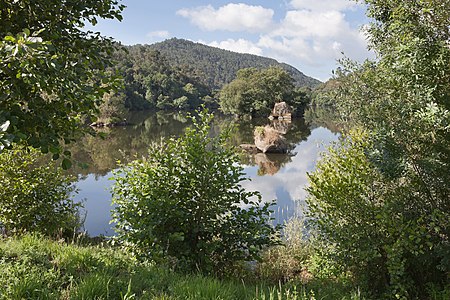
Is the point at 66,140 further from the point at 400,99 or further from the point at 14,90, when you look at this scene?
the point at 400,99

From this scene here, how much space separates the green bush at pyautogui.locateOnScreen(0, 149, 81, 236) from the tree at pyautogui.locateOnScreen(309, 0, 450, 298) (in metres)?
5.30

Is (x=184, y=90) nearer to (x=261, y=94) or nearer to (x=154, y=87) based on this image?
(x=154, y=87)

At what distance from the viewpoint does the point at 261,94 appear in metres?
66.5

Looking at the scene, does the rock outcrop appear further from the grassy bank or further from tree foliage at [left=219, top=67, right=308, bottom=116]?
the grassy bank

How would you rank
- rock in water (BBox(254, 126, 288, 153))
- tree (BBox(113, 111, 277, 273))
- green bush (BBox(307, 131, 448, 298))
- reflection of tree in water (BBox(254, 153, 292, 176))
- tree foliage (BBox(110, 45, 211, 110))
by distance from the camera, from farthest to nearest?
1. tree foliage (BBox(110, 45, 211, 110))
2. rock in water (BBox(254, 126, 288, 153))
3. reflection of tree in water (BBox(254, 153, 292, 176))
4. tree (BBox(113, 111, 277, 273))
5. green bush (BBox(307, 131, 448, 298))

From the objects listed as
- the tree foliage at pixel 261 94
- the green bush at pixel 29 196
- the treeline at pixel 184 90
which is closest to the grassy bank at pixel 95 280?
the green bush at pixel 29 196

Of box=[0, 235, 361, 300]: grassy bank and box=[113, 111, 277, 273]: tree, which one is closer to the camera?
box=[0, 235, 361, 300]: grassy bank

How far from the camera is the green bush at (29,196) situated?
259 inches

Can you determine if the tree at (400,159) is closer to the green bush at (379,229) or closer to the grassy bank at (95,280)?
the green bush at (379,229)

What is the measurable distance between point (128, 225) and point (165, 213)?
67cm

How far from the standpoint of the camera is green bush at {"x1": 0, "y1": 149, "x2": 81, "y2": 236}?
6.57 meters

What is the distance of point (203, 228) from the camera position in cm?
540

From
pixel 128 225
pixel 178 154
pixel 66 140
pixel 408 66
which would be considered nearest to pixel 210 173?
pixel 178 154

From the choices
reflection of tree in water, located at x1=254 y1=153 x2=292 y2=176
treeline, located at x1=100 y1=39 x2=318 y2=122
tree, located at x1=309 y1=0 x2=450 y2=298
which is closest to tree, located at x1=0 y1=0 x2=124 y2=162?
tree, located at x1=309 y1=0 x2=450 y2=298
